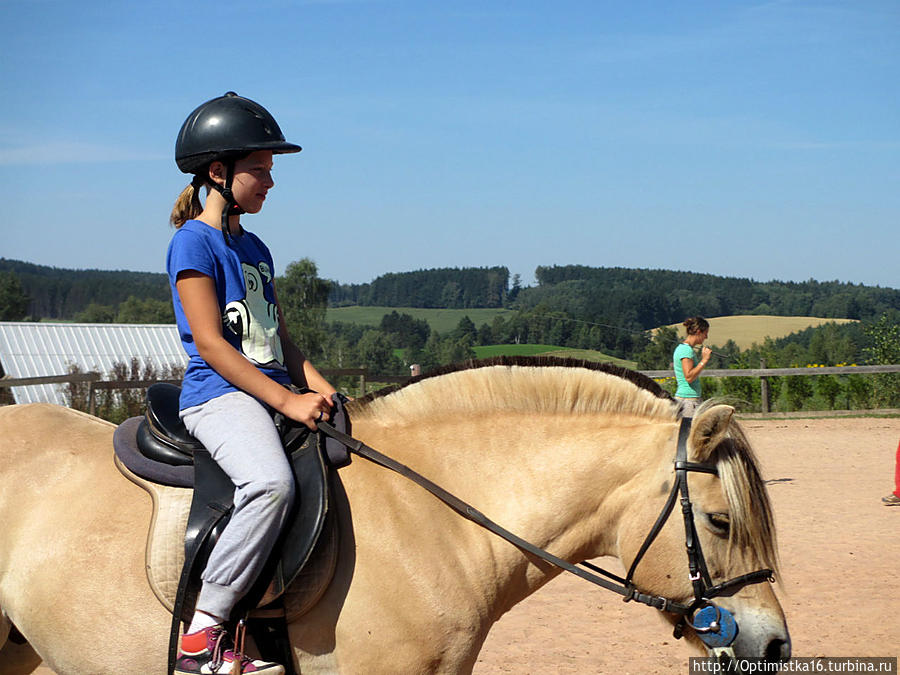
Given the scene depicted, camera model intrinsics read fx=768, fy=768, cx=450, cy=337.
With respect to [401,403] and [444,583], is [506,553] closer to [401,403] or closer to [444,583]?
[444,583]

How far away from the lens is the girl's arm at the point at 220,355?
2447 millimetres

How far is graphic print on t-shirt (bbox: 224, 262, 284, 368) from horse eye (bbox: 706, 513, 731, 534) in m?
1.55

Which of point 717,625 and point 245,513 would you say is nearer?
point 245,513

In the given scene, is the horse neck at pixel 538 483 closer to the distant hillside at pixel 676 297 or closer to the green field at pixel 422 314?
the distant hillside at pixel 676 297

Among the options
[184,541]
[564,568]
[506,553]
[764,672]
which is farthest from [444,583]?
[764,672]

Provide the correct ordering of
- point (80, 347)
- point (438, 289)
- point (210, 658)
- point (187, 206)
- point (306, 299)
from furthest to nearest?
point (438, 289), point (306, 299), point (80, 347), point (187, 206), point (210, 658)

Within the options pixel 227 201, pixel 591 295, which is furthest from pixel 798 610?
pixel 591 295

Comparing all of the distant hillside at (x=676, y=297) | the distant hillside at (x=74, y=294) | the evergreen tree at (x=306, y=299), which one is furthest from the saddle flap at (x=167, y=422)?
the distant hillside at (x=74, y=294)

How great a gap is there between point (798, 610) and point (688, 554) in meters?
4.09

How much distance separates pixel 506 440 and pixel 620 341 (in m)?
23.1

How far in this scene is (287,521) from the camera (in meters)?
2.38

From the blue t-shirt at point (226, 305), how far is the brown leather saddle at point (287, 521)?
0.66 ft

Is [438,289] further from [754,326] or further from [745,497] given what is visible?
[745,497]

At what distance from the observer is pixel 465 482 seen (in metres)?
2.63
